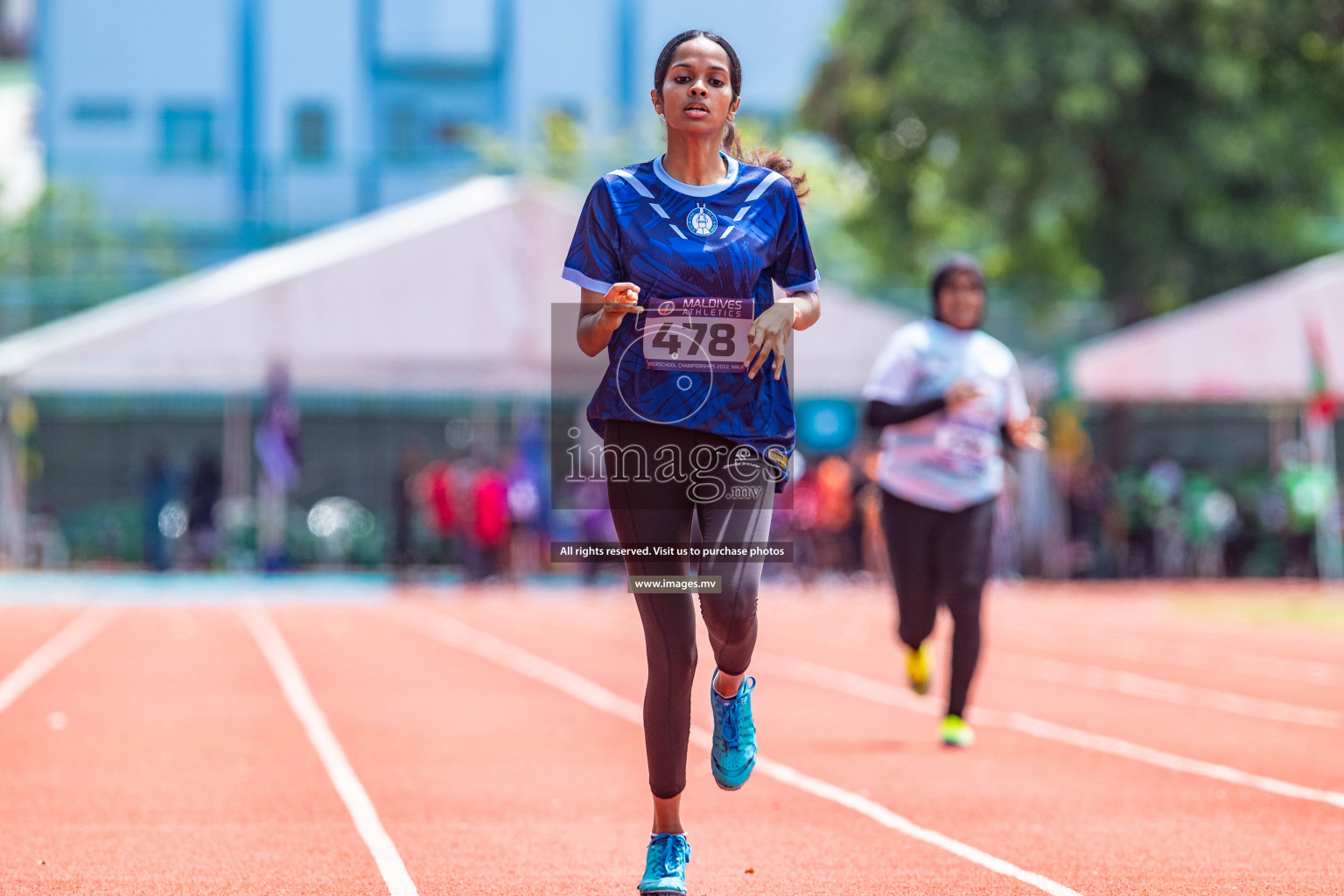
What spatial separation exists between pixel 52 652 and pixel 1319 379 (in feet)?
49.2

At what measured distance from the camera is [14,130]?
56094mm

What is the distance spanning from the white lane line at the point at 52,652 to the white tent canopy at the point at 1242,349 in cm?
1142

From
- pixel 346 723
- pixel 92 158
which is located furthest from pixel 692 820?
pixel 92 158

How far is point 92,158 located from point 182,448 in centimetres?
2021

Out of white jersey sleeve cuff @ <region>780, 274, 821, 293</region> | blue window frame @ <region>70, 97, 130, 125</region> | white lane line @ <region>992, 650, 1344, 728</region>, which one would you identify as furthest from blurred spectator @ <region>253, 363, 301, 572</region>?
blue window frame @ <region>70, 97, 130, 125</region>

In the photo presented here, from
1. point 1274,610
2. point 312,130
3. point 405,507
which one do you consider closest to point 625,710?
point 1274,610

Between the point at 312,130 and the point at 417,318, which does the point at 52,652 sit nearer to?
the point at 417,318

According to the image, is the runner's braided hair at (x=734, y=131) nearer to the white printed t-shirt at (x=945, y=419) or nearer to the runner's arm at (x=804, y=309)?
the runner's arm at (x=804, y=309)

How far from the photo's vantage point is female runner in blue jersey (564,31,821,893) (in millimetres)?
4680

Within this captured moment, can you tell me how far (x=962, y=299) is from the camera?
863 centimetres

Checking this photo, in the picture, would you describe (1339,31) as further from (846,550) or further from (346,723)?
(346,723)

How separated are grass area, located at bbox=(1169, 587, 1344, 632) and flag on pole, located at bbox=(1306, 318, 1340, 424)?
204 centimetres

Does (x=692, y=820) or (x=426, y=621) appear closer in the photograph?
(x=692, y=820)

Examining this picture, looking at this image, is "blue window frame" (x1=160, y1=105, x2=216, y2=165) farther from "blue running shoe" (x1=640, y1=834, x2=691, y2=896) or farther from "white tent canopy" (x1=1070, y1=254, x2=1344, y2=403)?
"blue running shoe" (x1=640, y1=834, x2=691, y2=896)
